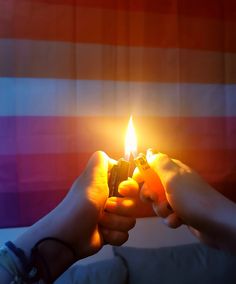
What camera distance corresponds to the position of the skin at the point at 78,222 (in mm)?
786

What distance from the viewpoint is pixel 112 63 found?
48.3 inches

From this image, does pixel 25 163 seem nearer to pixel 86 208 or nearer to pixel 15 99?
pixel 15 99

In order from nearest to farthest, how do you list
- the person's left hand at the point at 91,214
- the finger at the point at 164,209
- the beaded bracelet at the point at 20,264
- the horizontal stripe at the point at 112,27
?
the beaded bracelet at the point at 20,264
the person's left hand at the point at 91,214
the finger at the point at 164,209
the horizontal stripe at the point at 112,27

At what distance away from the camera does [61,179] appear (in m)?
1.21

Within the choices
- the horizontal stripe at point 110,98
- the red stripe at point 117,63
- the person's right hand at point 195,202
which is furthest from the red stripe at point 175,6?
the person's right hand at point 195,202

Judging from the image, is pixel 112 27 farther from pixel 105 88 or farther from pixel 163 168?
pixel 163 168

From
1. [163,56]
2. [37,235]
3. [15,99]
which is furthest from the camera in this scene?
[163,56]

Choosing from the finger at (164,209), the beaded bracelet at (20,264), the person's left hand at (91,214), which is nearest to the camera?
the beaded bracelet at (20,264)

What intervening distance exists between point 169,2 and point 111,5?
0.22 metres

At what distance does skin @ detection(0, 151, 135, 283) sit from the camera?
786 millimetres

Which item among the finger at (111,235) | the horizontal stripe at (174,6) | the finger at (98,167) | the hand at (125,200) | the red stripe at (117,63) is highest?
the horizontal stripe at (174,6)

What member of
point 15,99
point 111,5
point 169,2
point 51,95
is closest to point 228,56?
point 169,2

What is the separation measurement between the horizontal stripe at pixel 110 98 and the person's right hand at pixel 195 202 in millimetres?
402

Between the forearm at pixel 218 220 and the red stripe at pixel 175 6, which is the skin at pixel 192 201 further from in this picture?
the red stripe at pixel 175 6
